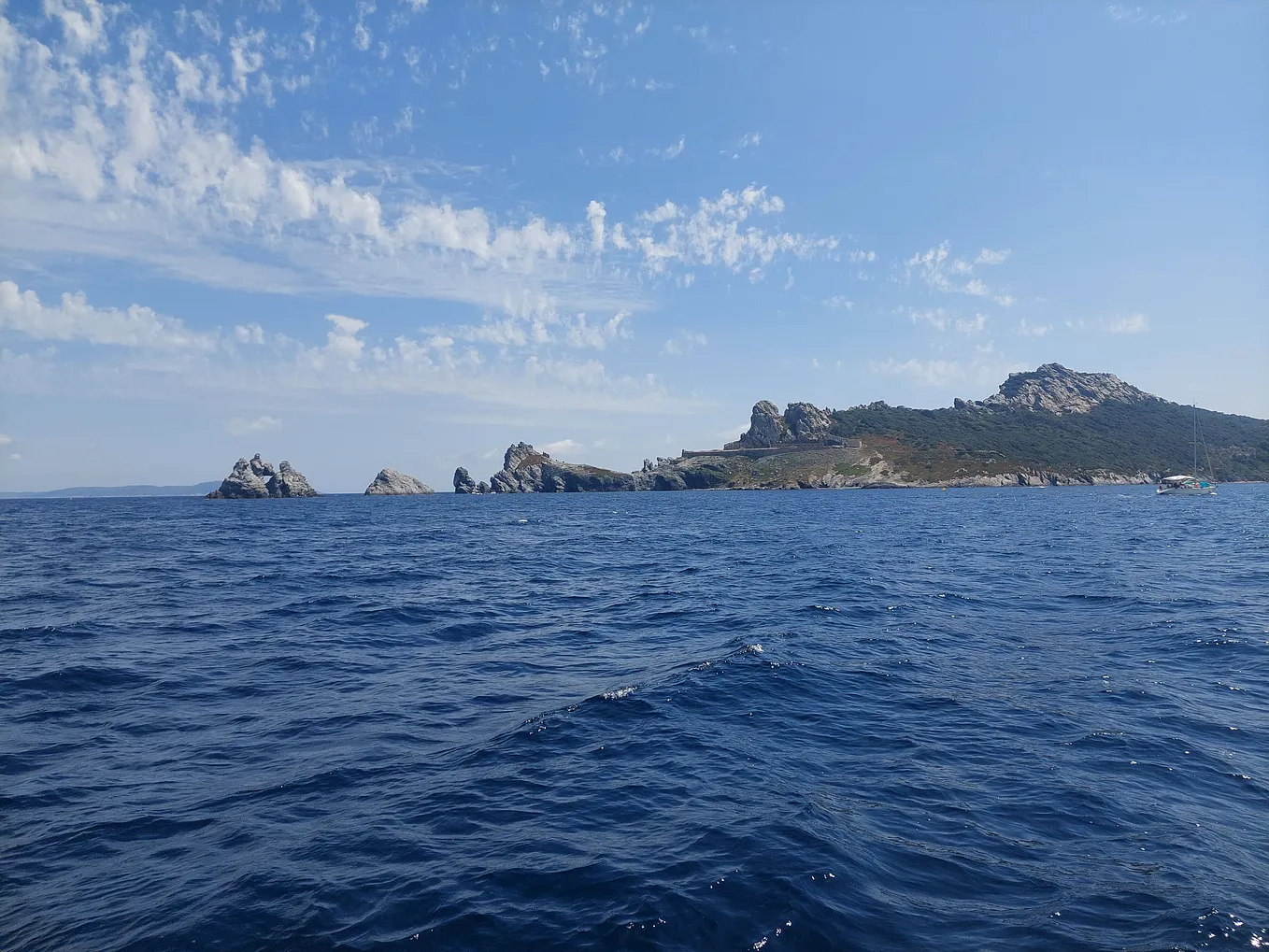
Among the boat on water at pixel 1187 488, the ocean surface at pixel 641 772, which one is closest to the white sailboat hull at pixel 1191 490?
the boat on water at pixel 1187 488

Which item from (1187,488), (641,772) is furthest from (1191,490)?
(641,772)

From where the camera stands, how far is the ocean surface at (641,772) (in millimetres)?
8703

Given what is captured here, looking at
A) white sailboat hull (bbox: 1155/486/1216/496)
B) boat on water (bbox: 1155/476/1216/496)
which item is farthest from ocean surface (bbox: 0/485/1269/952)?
boat on water (bbox: 1155/476/1216/496)

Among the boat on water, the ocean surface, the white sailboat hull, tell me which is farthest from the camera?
the boat on water

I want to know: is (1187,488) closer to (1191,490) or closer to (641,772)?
(1191,490)

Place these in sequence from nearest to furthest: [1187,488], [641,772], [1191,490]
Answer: [641,772], [1191,490], [1187,488]

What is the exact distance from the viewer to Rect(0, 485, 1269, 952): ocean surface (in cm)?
870

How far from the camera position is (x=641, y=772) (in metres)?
13.1

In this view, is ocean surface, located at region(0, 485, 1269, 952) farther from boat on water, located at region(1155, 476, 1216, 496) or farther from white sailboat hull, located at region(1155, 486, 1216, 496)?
boat on water, located at region(1155, 476, 1216, 496)

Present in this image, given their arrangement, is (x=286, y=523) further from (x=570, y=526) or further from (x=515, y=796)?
(x=515, y=796)

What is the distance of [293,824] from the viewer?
11.1 m

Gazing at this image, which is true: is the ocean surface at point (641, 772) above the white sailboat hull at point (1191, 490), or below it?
below

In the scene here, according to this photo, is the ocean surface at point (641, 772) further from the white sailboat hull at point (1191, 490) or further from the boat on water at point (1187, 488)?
the boat on water at point (1187, 488)

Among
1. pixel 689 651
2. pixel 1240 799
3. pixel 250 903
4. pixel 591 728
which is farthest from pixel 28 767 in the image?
pixel 1240 799
